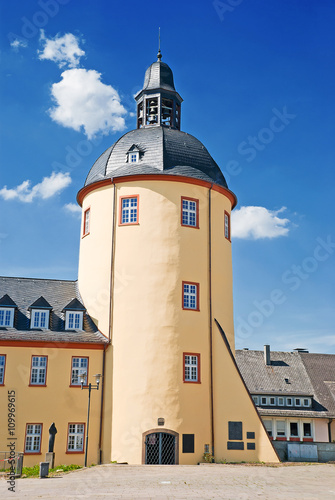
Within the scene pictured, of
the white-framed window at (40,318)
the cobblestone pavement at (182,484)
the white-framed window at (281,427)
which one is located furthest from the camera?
the white-framed window at (281,427)

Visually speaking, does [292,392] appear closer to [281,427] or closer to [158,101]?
[281,427]

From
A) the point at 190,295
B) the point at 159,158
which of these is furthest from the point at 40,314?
the point at 159,158

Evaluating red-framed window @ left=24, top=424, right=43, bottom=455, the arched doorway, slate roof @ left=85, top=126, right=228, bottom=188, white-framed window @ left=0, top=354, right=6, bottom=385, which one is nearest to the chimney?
slate roof @ left=85, top=126, right=228, bottom=188

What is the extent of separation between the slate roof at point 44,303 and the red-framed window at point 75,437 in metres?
3.73

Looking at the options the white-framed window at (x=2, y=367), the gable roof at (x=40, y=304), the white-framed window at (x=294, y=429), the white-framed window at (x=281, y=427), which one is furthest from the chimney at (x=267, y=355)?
the white-framed window at (x=2, y=367)

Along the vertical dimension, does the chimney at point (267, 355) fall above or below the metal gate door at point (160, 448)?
above

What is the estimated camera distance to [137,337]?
26250 millimetres

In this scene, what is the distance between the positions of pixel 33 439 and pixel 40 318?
538 cm

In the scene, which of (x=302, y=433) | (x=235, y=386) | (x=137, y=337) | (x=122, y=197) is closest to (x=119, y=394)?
(x=137, y=337)

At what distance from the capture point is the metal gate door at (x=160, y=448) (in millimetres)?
24656

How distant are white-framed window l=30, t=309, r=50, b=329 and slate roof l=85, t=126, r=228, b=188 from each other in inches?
287

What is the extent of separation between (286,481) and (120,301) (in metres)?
11.7

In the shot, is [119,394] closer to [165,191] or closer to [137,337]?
[137,337]

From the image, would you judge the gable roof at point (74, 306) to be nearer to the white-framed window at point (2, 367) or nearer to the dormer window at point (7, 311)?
the dormer window at point (7, 311)
